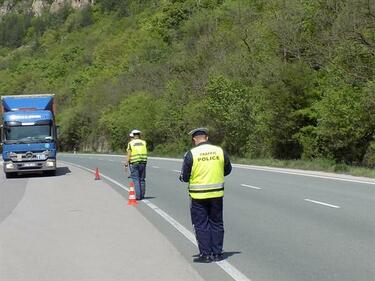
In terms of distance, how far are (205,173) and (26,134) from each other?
2131 cm

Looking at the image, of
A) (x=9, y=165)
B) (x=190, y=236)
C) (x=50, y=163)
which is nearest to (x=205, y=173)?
(x=190, y=236)

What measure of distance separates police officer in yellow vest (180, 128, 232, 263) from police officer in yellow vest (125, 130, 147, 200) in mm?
8514

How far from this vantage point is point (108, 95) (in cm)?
9531

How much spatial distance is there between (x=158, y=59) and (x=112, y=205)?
286 ft

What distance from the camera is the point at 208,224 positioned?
8289mm

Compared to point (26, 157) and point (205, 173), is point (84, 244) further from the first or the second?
point (26, 157)

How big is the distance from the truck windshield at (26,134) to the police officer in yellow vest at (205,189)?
20902 mm

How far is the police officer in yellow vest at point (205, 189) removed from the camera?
8156 mm

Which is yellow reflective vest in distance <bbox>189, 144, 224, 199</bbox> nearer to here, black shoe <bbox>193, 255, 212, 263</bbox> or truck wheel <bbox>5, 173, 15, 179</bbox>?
black shoe <bbox>193, 255, 212, 263</bbox>

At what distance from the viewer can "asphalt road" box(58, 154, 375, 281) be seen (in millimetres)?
7641

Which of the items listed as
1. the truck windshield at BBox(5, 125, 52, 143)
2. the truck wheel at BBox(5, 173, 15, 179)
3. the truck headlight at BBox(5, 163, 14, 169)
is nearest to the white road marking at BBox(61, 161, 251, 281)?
the truck windshield at BBox(5, 125, 52, 143)

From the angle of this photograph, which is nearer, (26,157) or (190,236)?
(190,236)

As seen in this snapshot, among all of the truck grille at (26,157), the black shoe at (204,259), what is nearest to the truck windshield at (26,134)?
the truck grille at (26,157)

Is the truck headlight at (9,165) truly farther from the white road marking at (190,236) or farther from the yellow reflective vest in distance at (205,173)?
the yellow reflective vest in distance at (205,173)
